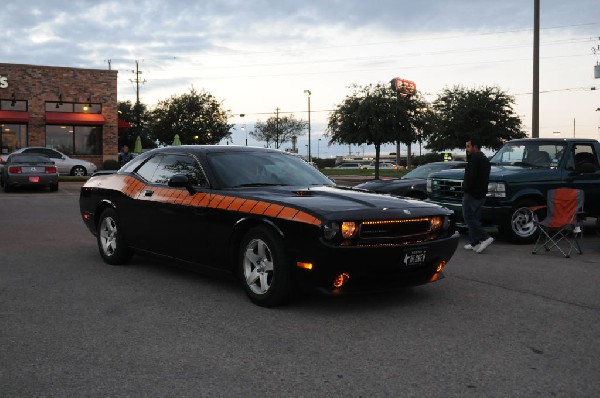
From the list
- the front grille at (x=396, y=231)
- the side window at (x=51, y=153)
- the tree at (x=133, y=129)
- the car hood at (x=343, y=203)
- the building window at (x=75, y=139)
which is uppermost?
the tree at (x=133, y=129)

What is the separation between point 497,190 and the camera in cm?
1052

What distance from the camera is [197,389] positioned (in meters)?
3.68

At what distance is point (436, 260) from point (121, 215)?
384cm

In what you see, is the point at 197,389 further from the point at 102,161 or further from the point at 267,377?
the point at 102,161

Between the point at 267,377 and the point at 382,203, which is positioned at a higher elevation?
the point at 382,203

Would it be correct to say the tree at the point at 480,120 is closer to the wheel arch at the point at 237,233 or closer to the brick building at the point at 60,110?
the brick building at the point at 60,110

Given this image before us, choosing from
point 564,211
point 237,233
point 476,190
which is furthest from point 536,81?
point 237,233

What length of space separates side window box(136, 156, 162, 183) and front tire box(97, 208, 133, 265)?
0.62 meters

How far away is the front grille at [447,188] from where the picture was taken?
36.1 feet

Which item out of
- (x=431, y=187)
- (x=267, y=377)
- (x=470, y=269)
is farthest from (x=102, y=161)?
(x=267, y=377)

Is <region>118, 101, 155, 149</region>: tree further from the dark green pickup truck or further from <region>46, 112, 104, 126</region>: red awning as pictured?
the dark green pickup truck

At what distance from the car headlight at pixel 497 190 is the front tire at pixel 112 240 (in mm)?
5957

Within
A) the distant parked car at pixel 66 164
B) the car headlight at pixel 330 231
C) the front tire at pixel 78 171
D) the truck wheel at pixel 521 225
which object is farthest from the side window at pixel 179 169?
the front tire at pixel 78 171

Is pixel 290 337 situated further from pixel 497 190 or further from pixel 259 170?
pixel 497 190
